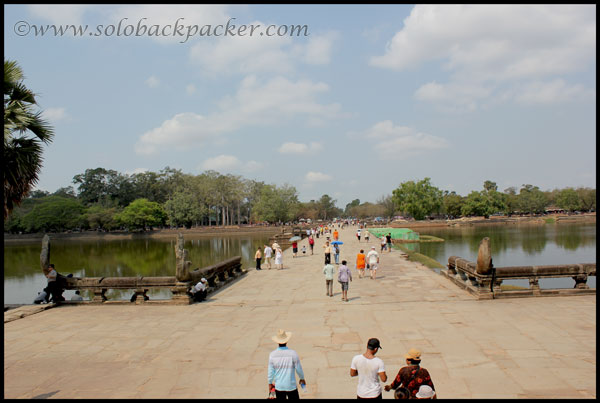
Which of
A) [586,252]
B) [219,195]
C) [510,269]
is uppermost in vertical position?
[219,195]

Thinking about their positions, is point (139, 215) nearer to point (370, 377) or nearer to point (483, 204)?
point (483, 204)

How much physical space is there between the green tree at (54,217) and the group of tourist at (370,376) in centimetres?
8173

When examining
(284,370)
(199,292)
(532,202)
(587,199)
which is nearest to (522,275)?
(284,370)

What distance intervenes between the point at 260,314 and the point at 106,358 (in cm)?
391

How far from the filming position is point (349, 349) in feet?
22.8

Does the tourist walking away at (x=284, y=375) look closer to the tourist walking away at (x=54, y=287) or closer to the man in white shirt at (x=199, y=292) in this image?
the man in white shirt at (x=199, y=292)

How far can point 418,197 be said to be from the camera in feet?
243

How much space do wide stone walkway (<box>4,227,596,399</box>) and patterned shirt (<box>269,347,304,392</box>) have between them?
1.05 m

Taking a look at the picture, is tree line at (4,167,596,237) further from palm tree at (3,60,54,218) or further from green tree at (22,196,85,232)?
palm tree at (3,60,54,218)

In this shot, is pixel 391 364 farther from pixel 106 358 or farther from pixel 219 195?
pixel 219 195

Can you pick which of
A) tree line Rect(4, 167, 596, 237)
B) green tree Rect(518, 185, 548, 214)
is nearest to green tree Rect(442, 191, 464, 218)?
tree line Rect(4, 167, 596, 237)

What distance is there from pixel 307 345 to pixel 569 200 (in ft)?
321

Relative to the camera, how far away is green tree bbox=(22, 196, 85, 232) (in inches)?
2869

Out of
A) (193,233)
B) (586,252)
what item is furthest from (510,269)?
(193,233)
